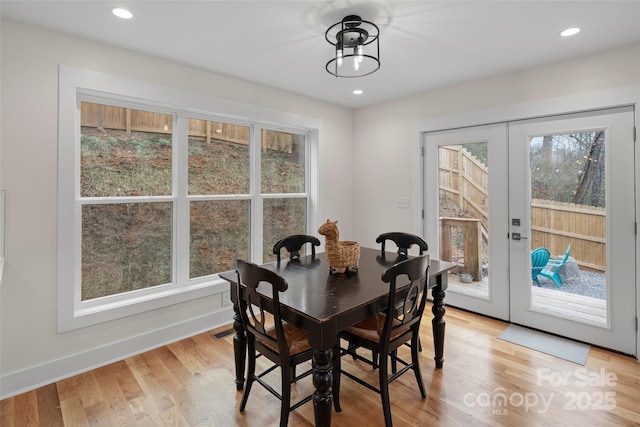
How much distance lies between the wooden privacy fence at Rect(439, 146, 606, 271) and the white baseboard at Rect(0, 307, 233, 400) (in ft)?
9.15

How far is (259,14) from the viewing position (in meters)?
2.10

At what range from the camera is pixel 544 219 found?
303cm

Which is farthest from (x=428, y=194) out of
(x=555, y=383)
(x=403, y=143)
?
(x=555, y=383)

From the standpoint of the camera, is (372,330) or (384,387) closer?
(384,387)

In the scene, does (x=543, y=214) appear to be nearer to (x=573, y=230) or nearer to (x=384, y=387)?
(x=573, y=230)

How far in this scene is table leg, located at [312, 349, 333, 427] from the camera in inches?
60.4

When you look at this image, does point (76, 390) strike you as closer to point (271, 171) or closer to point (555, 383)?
point (271, 171)

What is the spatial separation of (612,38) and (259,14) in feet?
8.51

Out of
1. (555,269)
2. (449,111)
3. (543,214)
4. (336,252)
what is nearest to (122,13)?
(336,252)

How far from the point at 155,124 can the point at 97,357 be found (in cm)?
196

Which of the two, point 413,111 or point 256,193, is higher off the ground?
point 413,111

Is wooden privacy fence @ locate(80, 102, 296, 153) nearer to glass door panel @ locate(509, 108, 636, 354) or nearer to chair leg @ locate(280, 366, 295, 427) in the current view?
chair leg @ locate(280, 366, 295, 427)

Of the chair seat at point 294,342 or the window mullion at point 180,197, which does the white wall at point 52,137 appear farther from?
the chair seat at point 294,342

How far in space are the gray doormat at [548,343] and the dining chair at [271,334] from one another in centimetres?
215
